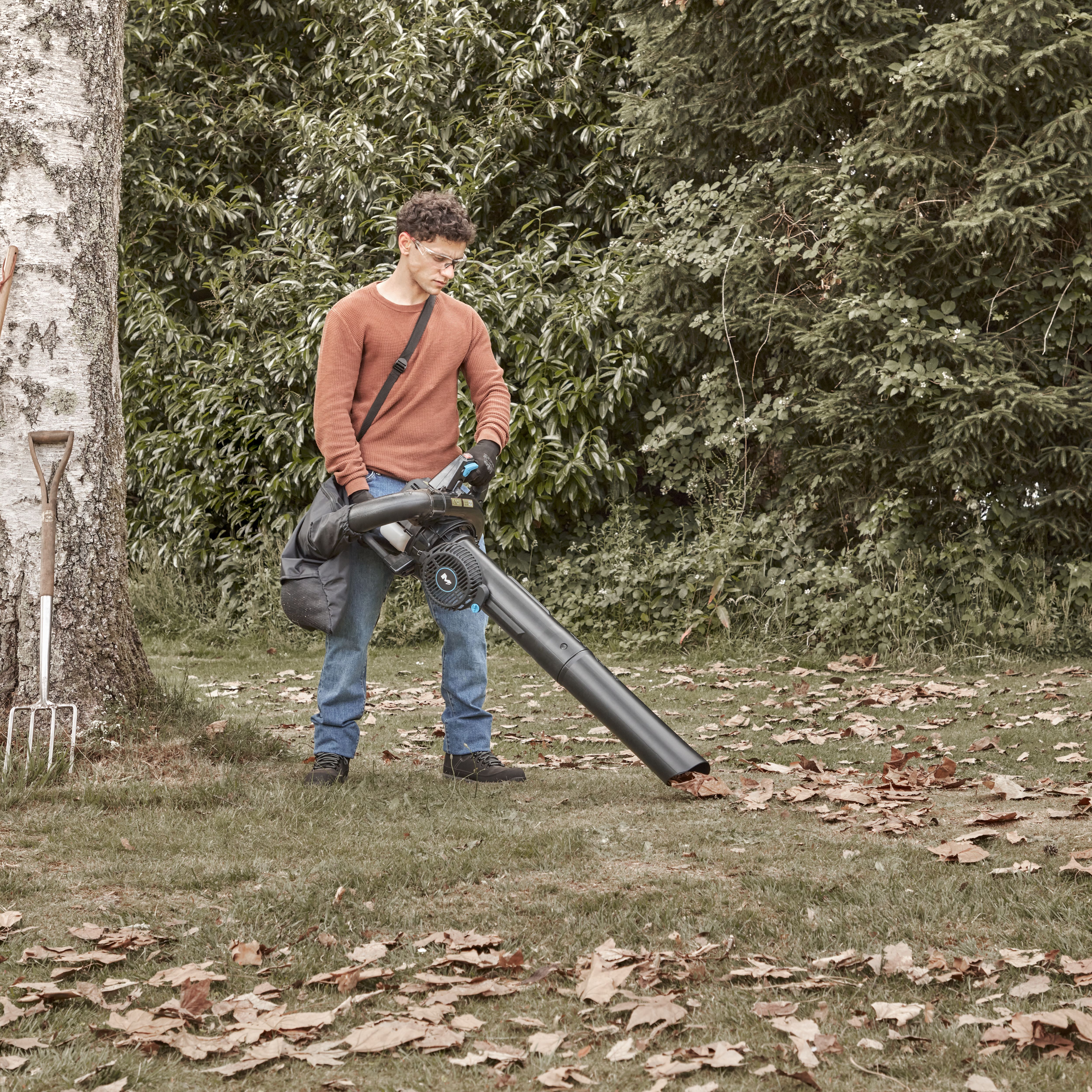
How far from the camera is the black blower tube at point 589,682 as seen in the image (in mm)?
4336

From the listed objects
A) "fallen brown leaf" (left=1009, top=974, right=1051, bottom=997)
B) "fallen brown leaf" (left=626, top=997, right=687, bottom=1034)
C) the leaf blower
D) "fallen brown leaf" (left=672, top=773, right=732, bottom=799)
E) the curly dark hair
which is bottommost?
"fallen brown leaf" (left=672, top=773, right=732, bottom=799)

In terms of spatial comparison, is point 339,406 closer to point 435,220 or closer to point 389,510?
point 389,510

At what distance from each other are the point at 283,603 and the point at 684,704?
113 inches

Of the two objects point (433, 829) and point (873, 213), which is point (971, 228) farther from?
point (433, 829)

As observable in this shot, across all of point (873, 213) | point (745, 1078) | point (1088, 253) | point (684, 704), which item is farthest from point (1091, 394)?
point (745, 1078)

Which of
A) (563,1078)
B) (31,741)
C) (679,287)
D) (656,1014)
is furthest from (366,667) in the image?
(679,287)

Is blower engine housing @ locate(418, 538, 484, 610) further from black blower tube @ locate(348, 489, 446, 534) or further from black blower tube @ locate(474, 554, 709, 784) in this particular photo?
black blower tube @ locate(348, 489, 446, 534)

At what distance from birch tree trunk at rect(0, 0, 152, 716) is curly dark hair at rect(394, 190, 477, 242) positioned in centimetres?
142

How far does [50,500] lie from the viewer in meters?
4.77

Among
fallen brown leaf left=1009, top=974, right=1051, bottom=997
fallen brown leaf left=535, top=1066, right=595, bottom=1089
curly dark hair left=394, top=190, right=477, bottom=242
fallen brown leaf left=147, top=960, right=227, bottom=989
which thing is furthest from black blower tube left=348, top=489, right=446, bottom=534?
fallen brown leaf left=1009, top=974, right=1051, bottom=997

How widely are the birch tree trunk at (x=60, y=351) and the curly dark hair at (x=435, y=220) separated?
1.42m

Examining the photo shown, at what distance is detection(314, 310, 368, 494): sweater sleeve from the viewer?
4.52m

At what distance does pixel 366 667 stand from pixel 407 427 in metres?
0.95

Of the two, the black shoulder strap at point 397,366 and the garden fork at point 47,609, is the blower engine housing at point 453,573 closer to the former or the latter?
the black shoulder strap at point 397,366
